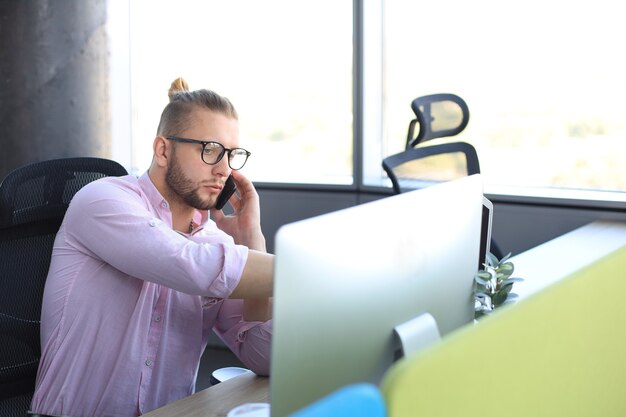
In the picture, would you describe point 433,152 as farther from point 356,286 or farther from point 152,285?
point 356,286

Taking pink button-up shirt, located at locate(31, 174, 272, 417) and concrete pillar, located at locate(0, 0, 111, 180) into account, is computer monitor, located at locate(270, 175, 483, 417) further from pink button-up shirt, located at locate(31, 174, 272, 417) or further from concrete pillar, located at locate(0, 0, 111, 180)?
concrete pillar, located at locate(0, 0, 111, 180)

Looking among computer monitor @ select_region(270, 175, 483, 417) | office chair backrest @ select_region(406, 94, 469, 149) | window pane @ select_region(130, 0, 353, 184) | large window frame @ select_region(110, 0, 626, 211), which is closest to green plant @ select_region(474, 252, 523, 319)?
computer monitor @ select_region(270, 175, 483, 417)

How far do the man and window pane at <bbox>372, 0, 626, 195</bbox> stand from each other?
202cm

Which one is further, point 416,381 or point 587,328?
point 587,328

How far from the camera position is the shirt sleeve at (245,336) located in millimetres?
2080

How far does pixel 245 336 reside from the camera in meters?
2.15

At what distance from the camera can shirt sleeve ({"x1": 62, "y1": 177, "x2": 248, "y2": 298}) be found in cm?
195

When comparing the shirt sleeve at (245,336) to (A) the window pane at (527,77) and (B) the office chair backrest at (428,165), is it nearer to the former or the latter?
(B) the office chair backrest at (428,165)

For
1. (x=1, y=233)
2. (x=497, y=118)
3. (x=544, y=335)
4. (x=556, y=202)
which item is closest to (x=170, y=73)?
(x=497, y=118)

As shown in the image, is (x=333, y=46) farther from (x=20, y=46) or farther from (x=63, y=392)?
(x=63, y=392)

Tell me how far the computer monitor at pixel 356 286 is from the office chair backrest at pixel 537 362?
0.24 metres

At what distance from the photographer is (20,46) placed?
433 cm

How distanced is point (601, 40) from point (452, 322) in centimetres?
251

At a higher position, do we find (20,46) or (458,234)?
(20,46)
